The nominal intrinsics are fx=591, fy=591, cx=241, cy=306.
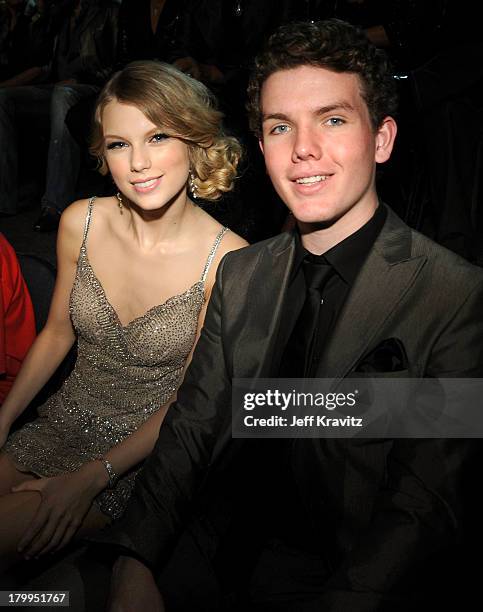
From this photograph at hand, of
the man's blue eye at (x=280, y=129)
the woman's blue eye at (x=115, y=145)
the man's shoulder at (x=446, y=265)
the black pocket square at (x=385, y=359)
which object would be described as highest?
the man's blue eye at (x=280, y=129)

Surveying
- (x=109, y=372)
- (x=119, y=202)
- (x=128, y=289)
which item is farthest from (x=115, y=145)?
(x=109, y=372)

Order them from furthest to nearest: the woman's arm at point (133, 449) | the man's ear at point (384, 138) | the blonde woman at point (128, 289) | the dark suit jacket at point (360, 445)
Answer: the blonde woman at point (128, 289), the woman's arm at point (133, 449), the man's ear at point (384, 138), the dark suit jacket at point (360, 445)

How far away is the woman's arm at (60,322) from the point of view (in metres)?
1.94

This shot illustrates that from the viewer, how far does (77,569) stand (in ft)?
4.26

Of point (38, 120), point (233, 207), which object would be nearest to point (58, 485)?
point (233, 207)

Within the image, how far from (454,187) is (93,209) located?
5.36ft

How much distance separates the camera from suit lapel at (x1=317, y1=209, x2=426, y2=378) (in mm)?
1209

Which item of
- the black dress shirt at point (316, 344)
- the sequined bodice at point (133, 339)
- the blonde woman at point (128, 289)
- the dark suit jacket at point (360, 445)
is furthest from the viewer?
the sequined bodice at point (133, 339)

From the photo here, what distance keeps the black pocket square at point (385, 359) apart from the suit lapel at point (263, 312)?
25 centimetres

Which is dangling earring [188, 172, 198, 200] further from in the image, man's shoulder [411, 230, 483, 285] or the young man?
man's shoulder [411, 230, 483, 285]

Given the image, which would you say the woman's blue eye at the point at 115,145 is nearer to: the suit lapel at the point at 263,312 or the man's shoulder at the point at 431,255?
the suit lapel at the point at 263,312

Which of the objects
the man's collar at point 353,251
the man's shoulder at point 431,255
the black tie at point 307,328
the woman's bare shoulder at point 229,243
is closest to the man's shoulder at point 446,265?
the man's shoulder at point 431,255

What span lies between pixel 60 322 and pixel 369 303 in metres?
1.16

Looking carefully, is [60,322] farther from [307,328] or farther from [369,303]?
[369,303]
